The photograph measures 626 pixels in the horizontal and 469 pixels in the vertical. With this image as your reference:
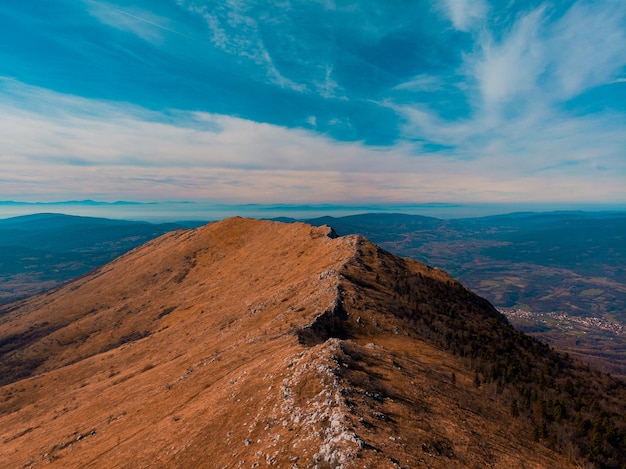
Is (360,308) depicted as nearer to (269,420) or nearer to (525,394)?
(525,394)

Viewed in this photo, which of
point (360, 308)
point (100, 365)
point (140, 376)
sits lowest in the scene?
point (100, 365)

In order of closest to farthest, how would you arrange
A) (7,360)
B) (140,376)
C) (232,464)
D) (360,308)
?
1. (232,464)
2. (360,308)
3. (140,376)
4. (7,360)

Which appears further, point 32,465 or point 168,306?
point 168,306

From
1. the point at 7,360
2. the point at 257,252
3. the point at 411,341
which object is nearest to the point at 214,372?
the point at 411,341

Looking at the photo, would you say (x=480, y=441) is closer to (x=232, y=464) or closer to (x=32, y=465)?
(x=232, y=464)

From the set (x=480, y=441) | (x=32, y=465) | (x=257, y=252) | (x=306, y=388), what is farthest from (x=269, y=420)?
(x=257, y=252)

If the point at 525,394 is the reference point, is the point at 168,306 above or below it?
below

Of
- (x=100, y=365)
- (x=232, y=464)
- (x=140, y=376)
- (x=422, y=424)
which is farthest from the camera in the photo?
(x=100, y=365)
